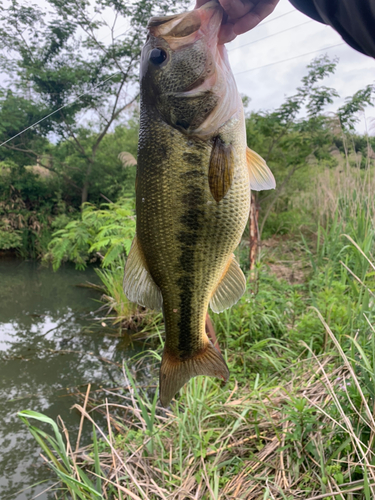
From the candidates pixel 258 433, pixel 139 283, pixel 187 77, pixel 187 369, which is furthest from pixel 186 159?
pixel 258 433

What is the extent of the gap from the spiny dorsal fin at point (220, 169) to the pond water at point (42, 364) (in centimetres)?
253

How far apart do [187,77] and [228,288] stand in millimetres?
831

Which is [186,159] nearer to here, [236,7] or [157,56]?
[157,56]

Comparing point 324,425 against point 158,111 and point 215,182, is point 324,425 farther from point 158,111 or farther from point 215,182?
point 158,111

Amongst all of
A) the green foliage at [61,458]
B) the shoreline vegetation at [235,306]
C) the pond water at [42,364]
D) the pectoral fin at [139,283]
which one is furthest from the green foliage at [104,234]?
the pectoral fin at [139,283]

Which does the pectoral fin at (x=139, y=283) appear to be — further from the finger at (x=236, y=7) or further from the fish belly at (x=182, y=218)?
the finger at (x=236, y=7)

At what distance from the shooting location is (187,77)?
1.13 meters

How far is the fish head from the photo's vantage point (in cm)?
112

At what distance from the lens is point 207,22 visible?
108cm

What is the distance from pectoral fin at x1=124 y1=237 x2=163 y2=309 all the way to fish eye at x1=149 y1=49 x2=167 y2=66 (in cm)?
66

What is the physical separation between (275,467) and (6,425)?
9.57 feet

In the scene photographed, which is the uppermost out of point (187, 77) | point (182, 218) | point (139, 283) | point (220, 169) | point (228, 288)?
point (187, 77)

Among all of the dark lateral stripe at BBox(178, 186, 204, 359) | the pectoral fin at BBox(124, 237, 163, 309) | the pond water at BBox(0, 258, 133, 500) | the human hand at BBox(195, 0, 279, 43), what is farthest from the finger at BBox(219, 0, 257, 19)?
the pond water at BBox(0, 258, 133, 500)

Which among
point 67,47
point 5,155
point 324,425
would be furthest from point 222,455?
point 67,47
